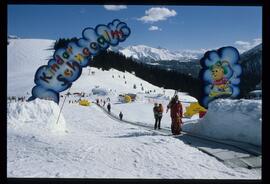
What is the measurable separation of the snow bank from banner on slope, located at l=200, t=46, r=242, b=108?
0.18m

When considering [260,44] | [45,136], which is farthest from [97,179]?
[260,44]

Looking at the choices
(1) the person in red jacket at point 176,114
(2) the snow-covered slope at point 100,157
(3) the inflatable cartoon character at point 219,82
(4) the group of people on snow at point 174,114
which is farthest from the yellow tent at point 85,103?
(3) the inflatable cartoon character at point 219,82

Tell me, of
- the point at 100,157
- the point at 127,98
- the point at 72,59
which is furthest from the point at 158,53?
the point at 100,157

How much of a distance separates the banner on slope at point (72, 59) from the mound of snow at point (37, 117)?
0.61 ft

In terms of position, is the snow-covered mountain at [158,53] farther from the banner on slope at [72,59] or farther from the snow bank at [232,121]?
the snow bank at [232,121]

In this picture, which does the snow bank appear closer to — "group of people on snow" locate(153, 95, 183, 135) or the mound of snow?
"group of people on snow" locate(153, 95, 183, 135)

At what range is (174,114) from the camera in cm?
1094

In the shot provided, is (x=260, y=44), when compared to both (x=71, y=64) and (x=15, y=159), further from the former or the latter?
(x=15, y=159)

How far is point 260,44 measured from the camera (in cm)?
995

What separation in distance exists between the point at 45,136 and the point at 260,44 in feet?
16.5

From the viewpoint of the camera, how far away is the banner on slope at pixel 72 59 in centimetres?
1022

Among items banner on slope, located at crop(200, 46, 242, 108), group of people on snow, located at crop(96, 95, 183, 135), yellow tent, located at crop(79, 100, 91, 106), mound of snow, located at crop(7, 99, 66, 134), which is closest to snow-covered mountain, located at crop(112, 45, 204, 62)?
banner on slope, located at crop(200, 46, 242, 108)

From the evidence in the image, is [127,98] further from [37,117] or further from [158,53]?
[37,117]

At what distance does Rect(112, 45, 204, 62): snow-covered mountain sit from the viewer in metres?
10.6
